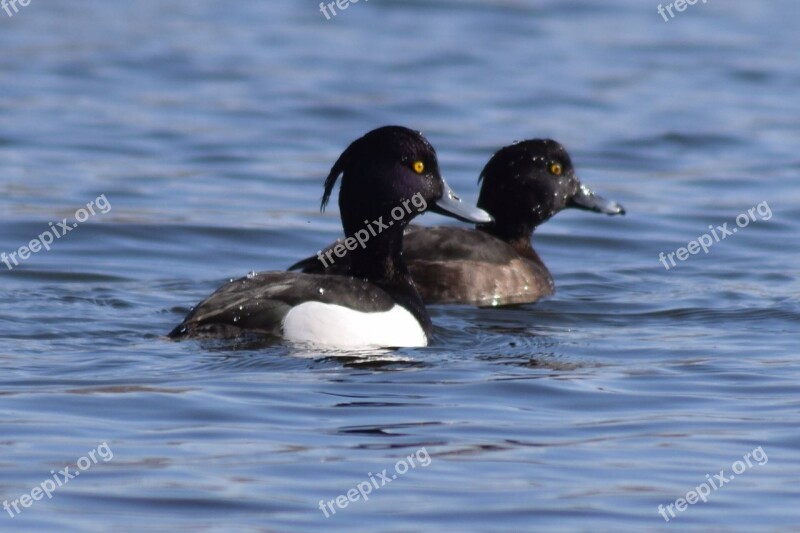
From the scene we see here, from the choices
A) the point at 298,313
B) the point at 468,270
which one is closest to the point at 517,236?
the point at 468,270

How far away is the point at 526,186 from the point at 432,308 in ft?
4.71

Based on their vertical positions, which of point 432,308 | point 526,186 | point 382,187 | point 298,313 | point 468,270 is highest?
point 382,187

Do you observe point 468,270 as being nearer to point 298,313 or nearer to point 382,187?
point 382,187

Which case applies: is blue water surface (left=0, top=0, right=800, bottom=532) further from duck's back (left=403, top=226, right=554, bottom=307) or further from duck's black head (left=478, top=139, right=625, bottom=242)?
duck's black head (left=478, top=139, right=625, bottom=242)

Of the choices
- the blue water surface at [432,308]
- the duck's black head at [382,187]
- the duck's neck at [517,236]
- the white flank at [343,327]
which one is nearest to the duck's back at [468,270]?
the blue water surface at [432,308]

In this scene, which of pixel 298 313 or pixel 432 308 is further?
pixel 432 308

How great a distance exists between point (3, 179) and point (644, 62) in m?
8.74

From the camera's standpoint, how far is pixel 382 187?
8.82 metres

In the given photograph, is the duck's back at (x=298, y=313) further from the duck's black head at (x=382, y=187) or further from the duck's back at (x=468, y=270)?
the duck's back at (x=468, y=270)

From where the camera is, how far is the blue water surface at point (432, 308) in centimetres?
603

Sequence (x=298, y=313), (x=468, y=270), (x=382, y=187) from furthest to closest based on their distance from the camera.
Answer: (x=468, y=270) < (x=382, y=187) < (x=298, y=313)

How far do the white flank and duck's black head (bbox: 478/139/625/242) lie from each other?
274 centimetres

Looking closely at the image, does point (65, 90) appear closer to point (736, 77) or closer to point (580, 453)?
point (736, 77)

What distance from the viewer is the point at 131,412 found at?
6.91 meters
